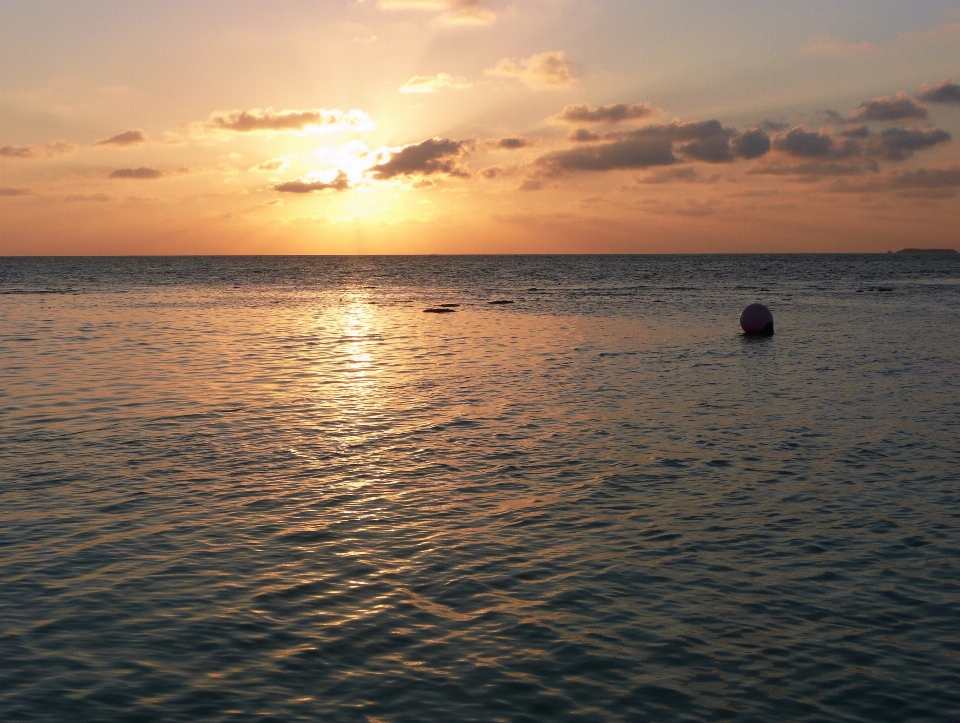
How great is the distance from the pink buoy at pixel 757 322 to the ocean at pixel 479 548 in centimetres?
1616

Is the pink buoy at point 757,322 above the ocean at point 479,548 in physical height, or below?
above

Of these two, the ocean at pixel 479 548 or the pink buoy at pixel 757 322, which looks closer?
the ocean at pixel 479 548

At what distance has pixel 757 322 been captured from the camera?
149 ft

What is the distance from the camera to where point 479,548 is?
12.3 metres

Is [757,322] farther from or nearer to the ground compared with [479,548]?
farther from the ground

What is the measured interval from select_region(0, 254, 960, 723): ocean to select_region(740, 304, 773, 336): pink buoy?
16164 mm

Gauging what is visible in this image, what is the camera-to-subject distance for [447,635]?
945cm

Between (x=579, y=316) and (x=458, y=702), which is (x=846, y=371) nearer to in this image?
(x=458, y=702)

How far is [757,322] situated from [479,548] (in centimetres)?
3636

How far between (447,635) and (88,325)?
162 feet

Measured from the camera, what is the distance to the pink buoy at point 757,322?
45344mm

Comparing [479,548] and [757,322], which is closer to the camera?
[479,548]

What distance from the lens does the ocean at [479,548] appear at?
8.39m

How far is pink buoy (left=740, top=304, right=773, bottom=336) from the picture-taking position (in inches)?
1785
